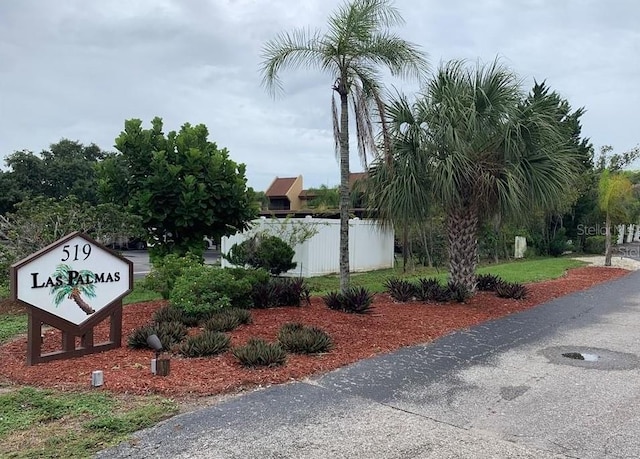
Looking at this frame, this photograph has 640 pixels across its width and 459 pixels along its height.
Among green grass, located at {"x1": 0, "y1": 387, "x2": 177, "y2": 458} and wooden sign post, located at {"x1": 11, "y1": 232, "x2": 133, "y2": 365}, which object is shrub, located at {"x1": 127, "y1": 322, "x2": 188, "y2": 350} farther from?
green grass, located at {"x1": 0, "y1": 387, "x2": 177, "y2": 458}

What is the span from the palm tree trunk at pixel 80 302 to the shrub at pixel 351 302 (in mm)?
4136

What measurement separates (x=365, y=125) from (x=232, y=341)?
4.61 meters

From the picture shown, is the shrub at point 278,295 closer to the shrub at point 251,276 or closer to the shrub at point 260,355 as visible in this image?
the shrub at point 251,276

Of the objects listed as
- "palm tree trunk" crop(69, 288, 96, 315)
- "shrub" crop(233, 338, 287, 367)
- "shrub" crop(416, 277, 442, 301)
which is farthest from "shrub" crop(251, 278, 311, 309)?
"palm tree trunk" crop(69, 288, 96, 315)

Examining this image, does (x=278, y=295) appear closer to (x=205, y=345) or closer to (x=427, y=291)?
(x=427, y=291)

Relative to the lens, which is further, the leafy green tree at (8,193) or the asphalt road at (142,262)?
the leafy green tree at (8,193)

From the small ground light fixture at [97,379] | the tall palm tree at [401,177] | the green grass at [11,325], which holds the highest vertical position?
the tall palm tree at [401,177]

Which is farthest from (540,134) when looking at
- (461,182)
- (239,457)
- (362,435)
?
(239,457)

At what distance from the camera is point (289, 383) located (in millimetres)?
5066

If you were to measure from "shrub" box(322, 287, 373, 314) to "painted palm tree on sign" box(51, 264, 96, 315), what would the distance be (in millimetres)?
4110

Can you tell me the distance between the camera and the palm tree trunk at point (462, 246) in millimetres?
10530

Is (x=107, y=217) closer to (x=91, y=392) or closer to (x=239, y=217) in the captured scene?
(x=239, y=217)

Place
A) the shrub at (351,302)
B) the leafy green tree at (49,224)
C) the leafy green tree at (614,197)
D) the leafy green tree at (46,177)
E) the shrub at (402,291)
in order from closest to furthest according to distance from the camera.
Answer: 1. the shrub at (351,302)
2. the leafy green tree at (49,224)
3. the shrub at (402,291)
4. the leafy green tree at (614,197)
5. the leafy green tree at (46,177)

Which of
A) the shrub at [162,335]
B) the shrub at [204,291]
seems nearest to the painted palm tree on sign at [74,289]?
the shrub at [162,335]
